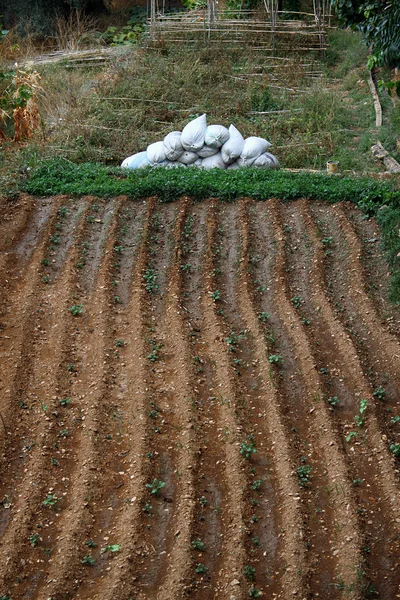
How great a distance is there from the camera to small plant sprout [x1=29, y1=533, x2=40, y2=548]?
15.2ft

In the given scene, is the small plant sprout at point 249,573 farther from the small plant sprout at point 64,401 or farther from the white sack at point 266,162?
the white sack at point 266,162

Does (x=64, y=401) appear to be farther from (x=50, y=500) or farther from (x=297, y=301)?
(x=297, y=301)

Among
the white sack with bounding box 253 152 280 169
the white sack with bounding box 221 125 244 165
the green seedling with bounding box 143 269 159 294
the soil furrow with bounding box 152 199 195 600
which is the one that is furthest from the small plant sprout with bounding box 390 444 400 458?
the white sack with bounding box 221 125 244 165

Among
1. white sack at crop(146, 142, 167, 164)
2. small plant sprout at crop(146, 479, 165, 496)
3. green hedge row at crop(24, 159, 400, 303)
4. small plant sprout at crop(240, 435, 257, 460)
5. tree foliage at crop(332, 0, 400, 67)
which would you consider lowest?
small plant sprout at crop(146, 479, 165, 496)

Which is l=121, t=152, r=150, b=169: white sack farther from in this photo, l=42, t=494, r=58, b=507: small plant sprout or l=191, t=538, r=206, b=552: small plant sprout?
l=191, t=538, r=206, b=552: small plant sprout

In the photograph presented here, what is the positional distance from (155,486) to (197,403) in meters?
0.93

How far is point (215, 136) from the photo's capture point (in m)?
9.53

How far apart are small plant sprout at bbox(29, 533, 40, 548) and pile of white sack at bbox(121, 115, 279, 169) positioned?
222 inches

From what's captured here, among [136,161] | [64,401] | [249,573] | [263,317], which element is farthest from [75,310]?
[136,161]

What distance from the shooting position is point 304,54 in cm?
1328

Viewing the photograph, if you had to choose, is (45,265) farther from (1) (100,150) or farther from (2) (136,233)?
(1) (100,150)

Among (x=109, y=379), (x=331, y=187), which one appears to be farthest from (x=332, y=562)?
(x=331, y=187)

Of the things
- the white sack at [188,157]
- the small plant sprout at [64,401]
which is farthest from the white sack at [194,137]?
the small plant sprout at [64,401]

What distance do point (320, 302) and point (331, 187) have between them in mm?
2155
